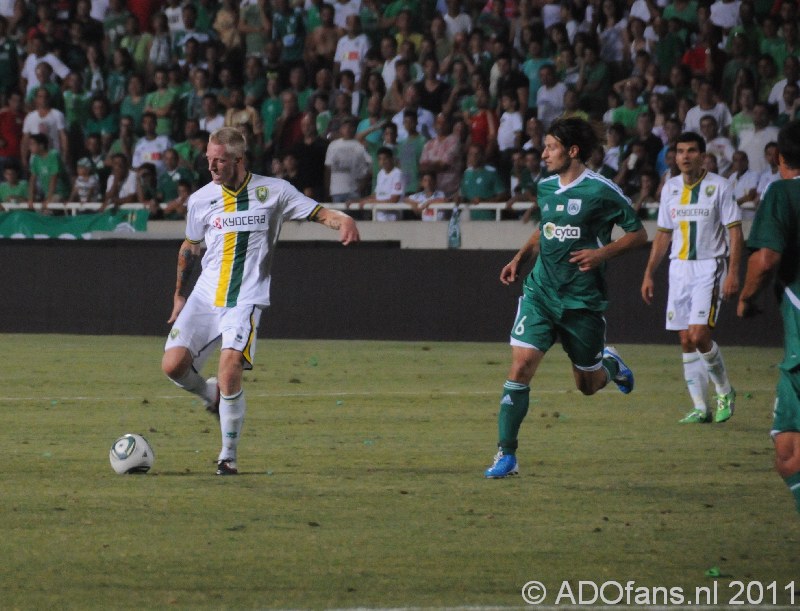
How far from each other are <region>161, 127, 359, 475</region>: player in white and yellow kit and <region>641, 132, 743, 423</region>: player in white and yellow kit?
379 cm

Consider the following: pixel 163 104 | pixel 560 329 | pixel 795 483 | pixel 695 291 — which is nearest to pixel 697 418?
pixel 695 291

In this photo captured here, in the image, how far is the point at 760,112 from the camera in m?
19.3

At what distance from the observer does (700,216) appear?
41.8ft

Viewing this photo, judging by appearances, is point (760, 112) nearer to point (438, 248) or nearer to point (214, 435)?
point (438, 248)

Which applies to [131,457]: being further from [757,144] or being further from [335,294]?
[757,144]

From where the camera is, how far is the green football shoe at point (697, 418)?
1229cm

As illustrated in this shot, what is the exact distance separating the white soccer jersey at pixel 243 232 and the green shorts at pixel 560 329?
1.44 m

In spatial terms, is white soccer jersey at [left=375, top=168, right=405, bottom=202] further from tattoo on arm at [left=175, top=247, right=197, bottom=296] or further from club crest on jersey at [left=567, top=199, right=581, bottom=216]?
club crest on jersey at [left=567, top=199, right=581, bottom=216]

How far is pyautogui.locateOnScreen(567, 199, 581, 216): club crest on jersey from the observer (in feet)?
31.1

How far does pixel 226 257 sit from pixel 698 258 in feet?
15.4

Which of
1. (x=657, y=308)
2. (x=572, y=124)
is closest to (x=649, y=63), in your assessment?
(x=657, y=308)

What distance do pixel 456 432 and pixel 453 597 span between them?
18.6 ft

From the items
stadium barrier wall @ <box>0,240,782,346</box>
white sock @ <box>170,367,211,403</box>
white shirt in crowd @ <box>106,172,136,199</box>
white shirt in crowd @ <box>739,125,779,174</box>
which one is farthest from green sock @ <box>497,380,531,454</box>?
→ white shirt in crowd @ <box>106,172,136,199</box>

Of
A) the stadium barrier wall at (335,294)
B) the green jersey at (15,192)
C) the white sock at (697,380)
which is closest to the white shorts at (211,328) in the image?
the white sock at (697,380)
